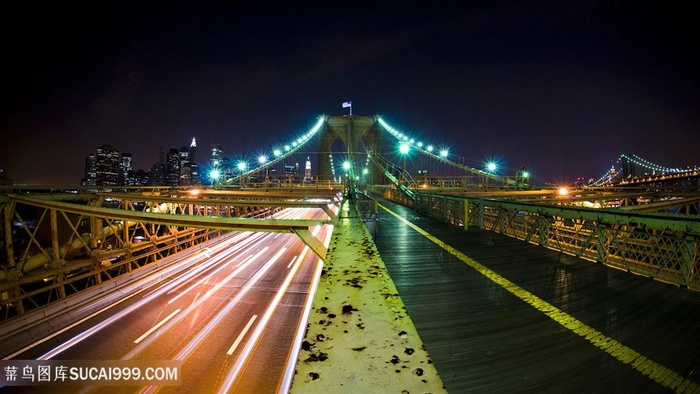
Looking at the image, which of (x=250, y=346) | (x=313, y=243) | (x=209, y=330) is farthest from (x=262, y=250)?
(x=313, y=243)

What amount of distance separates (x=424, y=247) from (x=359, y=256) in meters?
4.41

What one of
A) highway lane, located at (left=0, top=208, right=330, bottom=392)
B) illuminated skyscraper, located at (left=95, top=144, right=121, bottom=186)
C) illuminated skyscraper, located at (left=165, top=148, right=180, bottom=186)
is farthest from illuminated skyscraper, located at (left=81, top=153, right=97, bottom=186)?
highway lane, located at (left=0, top=208, right=330, bottom=392)

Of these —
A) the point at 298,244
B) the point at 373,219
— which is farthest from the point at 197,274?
the point at 373,219

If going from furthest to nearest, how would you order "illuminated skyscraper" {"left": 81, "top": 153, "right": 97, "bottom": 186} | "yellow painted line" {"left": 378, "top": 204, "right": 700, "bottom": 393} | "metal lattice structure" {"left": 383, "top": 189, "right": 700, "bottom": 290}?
"illuminated skyscraper" {"left": 81, "top": 153, "right": 97, "bottom": 186}, "metal lattice structure" {"left": 383, "top": 189, "right": 700, "bottom": 290}, "yellow painted line" {"left": 378, "top": 204, "right": 700, "bottom": 393}

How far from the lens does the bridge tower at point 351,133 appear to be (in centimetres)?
6016

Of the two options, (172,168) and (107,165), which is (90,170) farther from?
(172,168)

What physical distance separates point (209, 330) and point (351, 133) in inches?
2253

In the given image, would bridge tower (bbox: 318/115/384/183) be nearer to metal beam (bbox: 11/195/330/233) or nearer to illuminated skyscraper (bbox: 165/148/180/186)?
metal beam (bbox: 11/195/330/233)

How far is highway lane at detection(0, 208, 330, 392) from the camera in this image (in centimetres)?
679

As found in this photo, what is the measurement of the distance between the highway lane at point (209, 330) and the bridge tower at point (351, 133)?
4745 cm

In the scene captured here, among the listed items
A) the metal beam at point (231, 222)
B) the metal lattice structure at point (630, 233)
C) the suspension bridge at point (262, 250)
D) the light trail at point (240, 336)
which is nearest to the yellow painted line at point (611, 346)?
the suspension bridge at point (262, 250)

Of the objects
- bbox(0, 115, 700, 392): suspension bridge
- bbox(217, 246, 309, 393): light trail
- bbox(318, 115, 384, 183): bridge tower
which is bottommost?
bbox(217, 246, 309, 393): light trail

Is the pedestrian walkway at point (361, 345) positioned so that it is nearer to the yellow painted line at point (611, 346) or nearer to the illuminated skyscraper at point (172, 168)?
the yellow painted line at point (611, 346)

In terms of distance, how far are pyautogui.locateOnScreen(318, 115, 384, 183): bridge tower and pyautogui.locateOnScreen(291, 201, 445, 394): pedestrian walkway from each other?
188 ft
